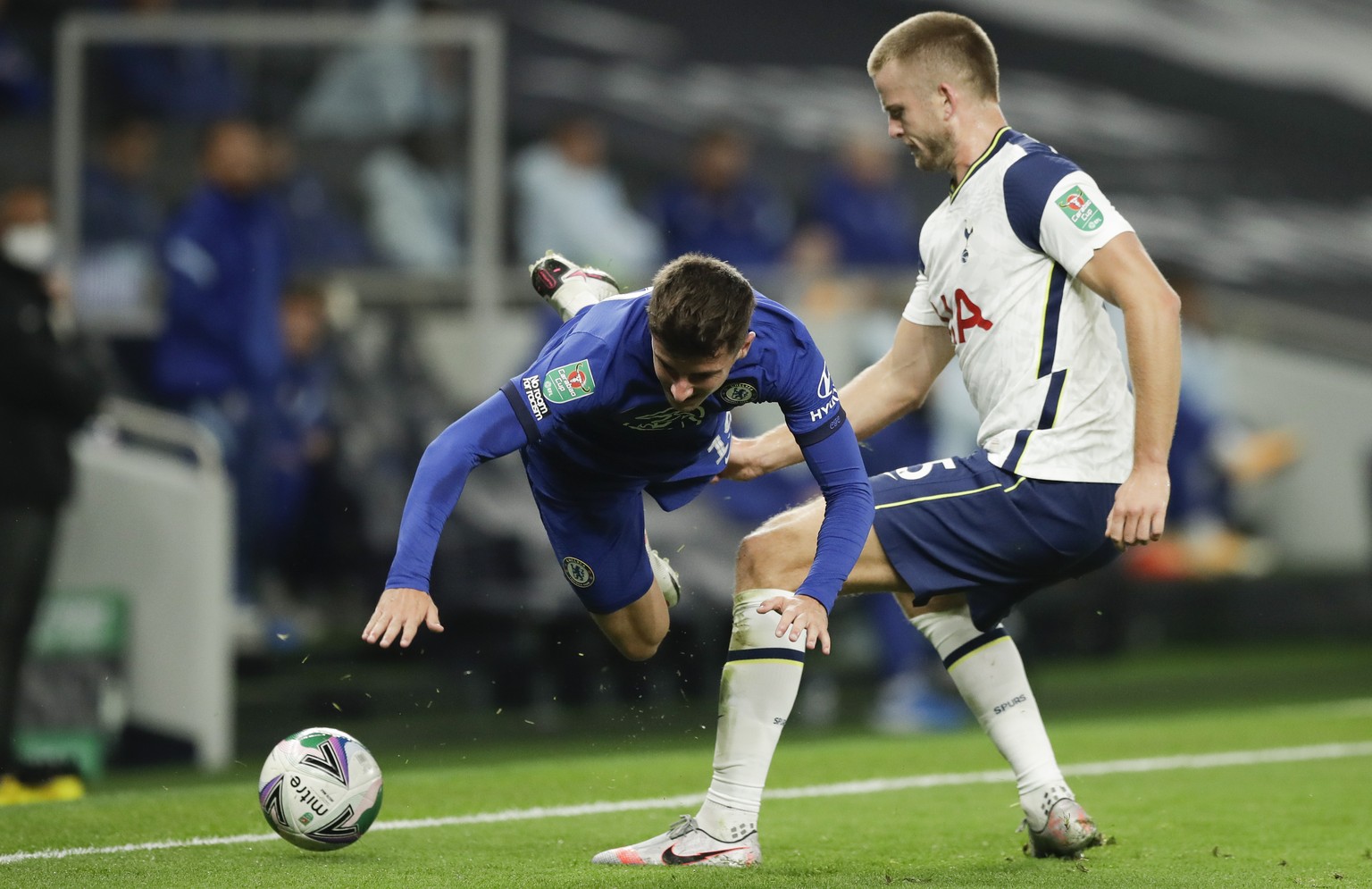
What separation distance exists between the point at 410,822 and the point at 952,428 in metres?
5.20

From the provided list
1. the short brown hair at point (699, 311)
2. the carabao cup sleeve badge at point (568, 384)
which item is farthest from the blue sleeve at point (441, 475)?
the short brown hair at point (699, 311)

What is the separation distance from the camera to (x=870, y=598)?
32.8ft

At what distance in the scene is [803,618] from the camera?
13.5 ft

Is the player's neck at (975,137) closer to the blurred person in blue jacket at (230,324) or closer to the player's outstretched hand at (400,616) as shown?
the player's outstretched hand at (400,616)

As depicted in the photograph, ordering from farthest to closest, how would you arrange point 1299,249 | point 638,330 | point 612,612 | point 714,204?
point 1299,249
point 714,204
point 612,612
point 638,330

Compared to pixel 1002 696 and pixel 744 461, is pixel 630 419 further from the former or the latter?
pixel 1002 696

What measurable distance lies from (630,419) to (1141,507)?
1308 millimetres

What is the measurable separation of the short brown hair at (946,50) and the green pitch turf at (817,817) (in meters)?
2.17

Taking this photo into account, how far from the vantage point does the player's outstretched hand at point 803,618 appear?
409cm

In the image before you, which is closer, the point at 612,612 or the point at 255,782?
the point at 612,612

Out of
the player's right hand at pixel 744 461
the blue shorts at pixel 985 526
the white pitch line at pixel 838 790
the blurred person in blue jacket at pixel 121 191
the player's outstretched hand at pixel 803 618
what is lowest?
the white pitch line at pixel 838 790

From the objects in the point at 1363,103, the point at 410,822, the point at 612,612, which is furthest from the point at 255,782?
the point at 1363,103

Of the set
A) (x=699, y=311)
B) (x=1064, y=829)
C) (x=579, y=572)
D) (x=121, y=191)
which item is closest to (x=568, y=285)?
(x=579, y=572)

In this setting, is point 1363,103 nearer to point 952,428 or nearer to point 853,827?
point 952,428
